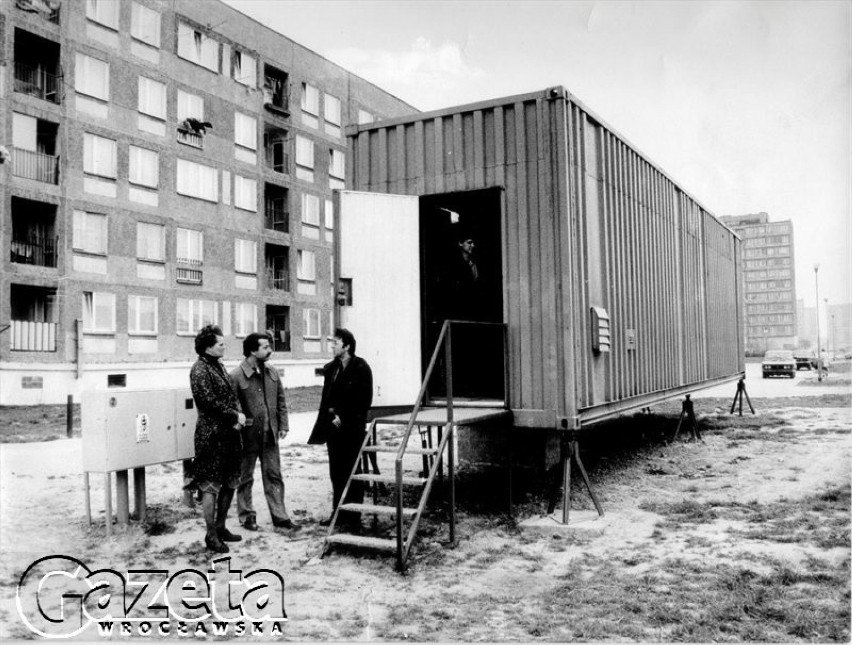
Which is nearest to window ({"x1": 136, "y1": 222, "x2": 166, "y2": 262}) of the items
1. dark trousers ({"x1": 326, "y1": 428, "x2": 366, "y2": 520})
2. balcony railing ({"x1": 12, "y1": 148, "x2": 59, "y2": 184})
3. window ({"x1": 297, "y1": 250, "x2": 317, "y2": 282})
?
balcony railing ({"x1": 12, "y1": 148, "x2": 59, "y2": 184})

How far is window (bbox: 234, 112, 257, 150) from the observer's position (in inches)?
1065

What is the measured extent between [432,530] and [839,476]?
201 inches

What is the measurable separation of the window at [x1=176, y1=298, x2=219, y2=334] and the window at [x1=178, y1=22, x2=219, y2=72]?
8.09 metres

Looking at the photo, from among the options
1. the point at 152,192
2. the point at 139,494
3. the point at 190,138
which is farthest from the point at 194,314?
the point at 139,494

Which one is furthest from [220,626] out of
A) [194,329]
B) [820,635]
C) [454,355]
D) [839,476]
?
[194,329]

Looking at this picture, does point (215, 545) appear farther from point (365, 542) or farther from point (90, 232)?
point (90, 232)

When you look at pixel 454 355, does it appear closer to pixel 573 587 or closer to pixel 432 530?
pixel 432 530

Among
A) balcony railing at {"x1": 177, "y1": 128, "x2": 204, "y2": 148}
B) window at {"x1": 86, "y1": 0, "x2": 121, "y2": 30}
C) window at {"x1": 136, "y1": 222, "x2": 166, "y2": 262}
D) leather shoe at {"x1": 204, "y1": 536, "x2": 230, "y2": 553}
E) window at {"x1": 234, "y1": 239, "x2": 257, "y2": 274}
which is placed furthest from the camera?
window at {"x1": 234, "y1": 239, "x2": 257, "y2": 274}

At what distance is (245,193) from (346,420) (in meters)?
22.4

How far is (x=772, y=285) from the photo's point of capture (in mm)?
27625

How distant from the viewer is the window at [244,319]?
87.0ft

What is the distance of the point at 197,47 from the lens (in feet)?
83.3

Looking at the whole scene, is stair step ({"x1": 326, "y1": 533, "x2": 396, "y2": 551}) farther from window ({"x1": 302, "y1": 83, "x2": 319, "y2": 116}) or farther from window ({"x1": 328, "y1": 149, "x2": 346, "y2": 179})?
window ({"x1": 328, "y1": 149, "x2": 346, "y2": 179})

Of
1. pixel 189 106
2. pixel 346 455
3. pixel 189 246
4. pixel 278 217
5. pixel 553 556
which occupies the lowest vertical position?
pixel 553 556
